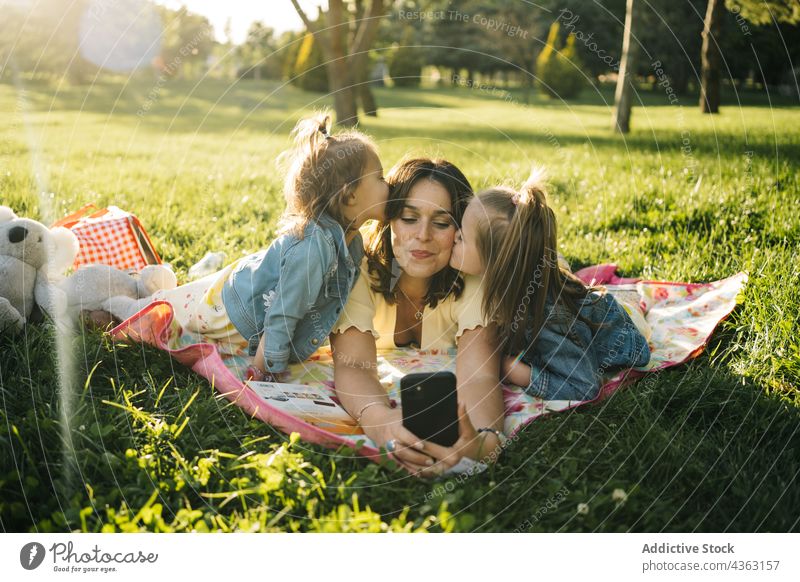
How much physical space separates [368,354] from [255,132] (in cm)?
950

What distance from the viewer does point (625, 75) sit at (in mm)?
8531

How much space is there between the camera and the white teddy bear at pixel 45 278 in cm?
315

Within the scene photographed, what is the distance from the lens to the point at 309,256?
2.90m

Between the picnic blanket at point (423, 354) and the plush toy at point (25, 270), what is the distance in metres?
0.42

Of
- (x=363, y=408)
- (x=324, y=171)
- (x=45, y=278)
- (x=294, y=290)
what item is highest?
(x=324, y=171)

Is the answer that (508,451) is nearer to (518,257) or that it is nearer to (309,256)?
(518,257)

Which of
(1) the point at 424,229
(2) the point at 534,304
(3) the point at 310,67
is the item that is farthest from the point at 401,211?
(3) the point at 310,67

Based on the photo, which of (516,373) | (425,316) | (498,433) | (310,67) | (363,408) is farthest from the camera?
(310,67)

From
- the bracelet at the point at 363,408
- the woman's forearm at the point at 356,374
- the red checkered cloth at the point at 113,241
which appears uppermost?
the red checkered cloth at the point at 113,241

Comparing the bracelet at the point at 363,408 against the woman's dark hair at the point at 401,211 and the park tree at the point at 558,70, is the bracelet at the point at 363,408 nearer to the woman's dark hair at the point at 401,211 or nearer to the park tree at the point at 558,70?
the woman's dark hair at the point at 401,211

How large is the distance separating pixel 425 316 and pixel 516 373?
0.56 meters

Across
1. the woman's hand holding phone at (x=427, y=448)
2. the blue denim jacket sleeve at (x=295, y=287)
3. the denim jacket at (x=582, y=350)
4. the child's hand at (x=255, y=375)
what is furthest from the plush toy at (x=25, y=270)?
the denim jacket at (x=582, y=350)

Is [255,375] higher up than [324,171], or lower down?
lower down

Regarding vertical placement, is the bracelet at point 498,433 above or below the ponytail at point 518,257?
below
